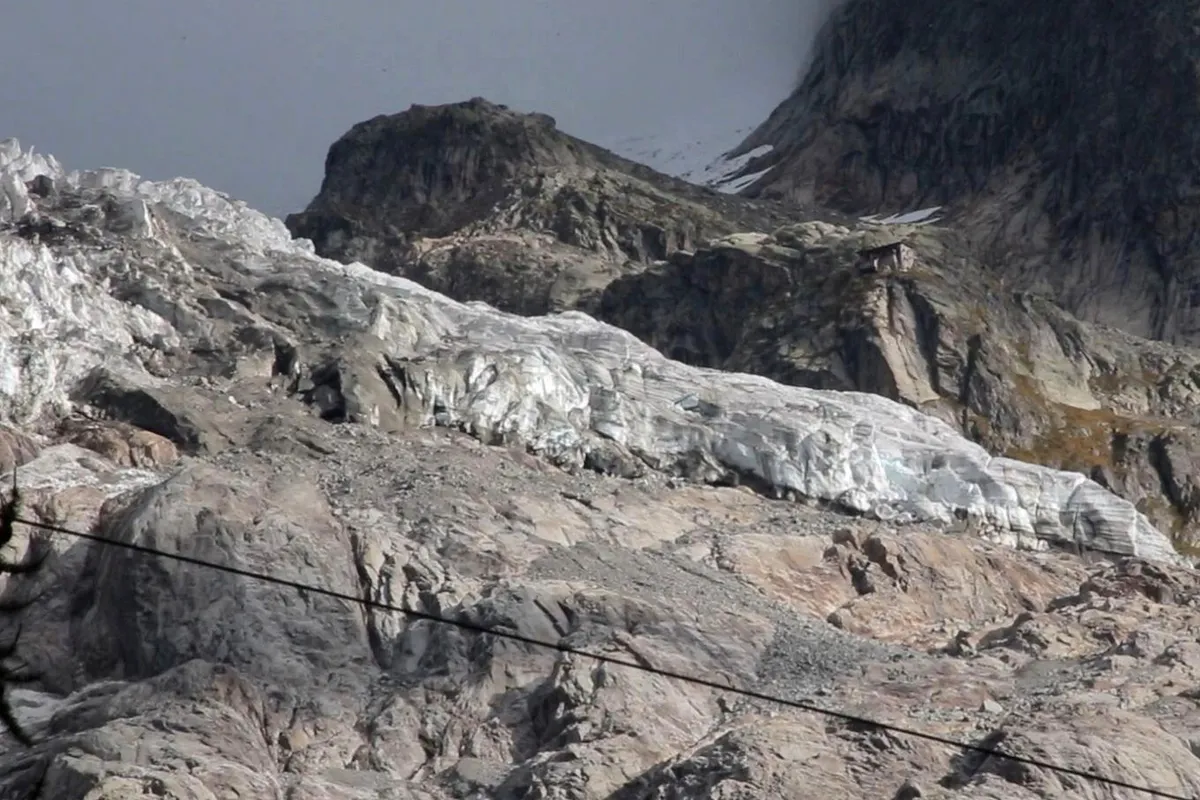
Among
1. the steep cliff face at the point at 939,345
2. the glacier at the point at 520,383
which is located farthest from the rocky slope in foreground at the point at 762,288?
the glacier at the point at 520,383

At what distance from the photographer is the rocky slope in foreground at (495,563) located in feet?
136

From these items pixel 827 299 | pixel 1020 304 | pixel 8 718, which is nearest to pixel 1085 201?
pixel 1020 304

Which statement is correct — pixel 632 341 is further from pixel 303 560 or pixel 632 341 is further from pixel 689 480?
pixel 303 560

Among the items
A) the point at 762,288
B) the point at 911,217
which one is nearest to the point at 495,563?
the point at 762,288

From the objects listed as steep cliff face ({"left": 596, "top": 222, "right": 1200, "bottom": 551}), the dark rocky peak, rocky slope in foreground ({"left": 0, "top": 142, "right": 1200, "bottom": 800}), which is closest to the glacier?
rocky slope in foreground ({"left": 0, "top": 142, "right": 1200, "bottom": 800})

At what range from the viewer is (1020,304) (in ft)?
A: 403

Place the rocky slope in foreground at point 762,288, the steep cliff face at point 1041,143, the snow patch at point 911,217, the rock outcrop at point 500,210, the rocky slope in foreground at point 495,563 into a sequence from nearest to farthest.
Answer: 1. the rocky slope in foreground at point 495,563
2. the rocky slope in foreground at point 762,288
3. the rock outcrop at point 500,210
4. the steep cliff face at point 1041,143
5. the snow patch at point 911,217

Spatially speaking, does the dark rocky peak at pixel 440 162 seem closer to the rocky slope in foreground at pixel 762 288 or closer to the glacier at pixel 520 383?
the rocky slope in foreground at pixel 762 288

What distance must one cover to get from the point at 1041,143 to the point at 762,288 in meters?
52.9

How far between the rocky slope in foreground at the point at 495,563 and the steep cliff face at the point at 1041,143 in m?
83.8

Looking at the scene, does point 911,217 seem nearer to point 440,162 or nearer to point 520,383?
point 440,162

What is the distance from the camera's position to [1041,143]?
168 m

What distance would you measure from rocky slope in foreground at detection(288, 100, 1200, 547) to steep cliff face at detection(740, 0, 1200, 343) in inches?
607

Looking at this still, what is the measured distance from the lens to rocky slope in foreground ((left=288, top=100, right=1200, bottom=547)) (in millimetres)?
110812
